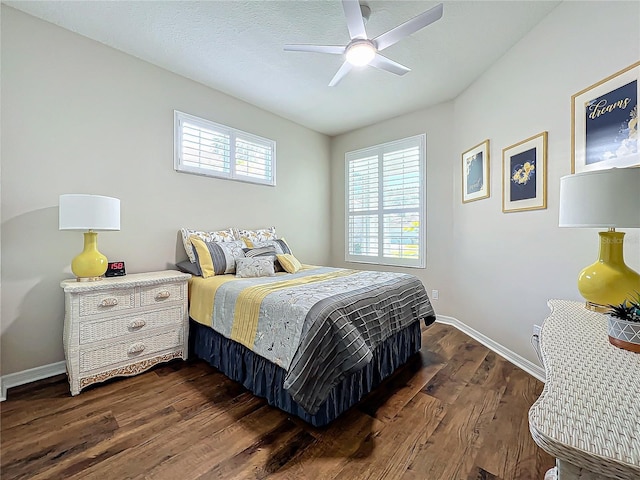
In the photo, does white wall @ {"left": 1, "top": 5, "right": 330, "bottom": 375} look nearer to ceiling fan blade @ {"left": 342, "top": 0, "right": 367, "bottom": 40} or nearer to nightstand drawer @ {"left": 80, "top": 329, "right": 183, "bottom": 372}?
nightstand drawer @ {"left": 80, "top": 329, "right": 183, "bottom": 372}

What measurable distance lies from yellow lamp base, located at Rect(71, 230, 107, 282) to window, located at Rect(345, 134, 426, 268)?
328 cm

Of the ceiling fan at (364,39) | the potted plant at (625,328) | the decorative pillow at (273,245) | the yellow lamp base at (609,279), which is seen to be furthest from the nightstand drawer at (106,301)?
the yellow lamp base at (609,279)

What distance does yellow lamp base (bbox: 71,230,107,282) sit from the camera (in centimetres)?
215

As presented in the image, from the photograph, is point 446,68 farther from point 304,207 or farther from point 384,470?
point 384,470

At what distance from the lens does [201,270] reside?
272 centimetres

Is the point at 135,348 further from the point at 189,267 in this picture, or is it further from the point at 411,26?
the point at 411,26

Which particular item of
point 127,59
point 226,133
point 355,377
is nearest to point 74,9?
point 127,59

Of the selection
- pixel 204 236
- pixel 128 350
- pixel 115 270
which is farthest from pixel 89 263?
pixel 204 236

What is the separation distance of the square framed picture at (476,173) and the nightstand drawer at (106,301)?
3.47 metres

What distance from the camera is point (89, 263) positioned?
2172mm

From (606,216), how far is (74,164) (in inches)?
140

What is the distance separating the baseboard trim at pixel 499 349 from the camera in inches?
Answer: 88.6

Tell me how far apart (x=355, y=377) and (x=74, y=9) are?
134 inches

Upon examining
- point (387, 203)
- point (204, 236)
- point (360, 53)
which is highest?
point (360, 53)
